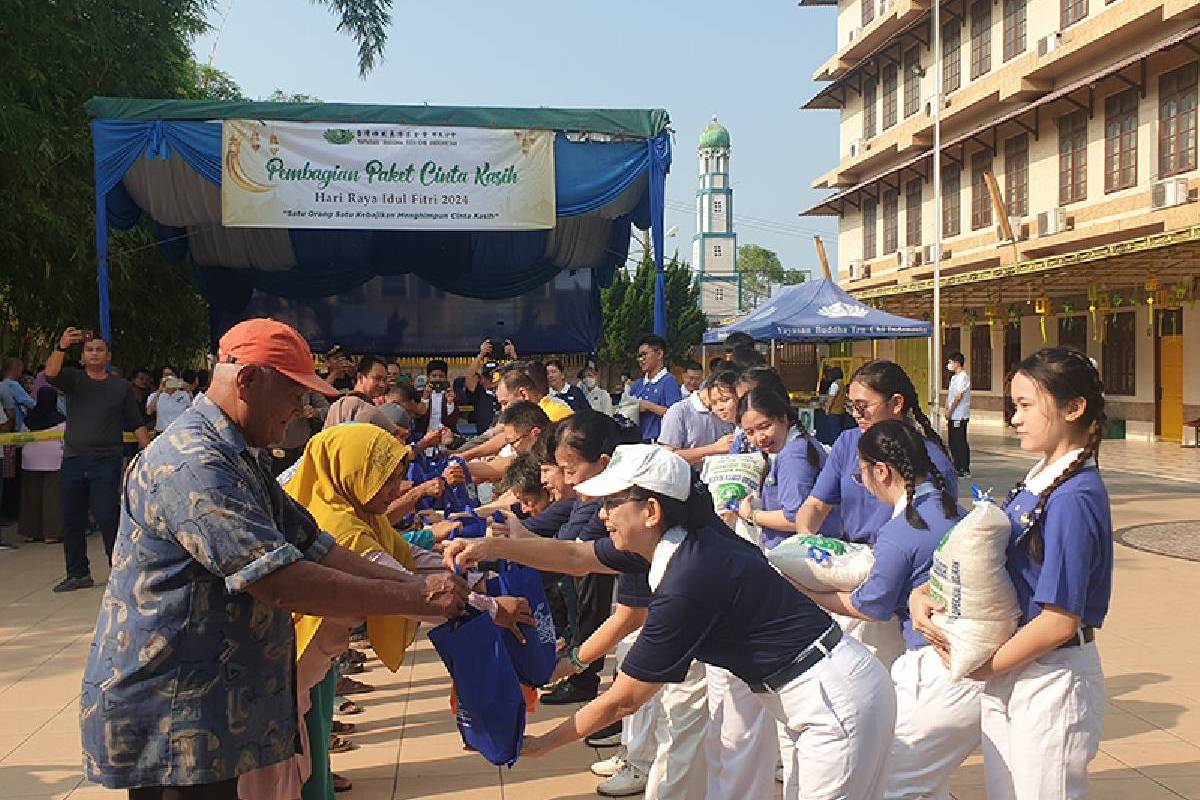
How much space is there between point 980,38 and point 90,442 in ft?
85.6

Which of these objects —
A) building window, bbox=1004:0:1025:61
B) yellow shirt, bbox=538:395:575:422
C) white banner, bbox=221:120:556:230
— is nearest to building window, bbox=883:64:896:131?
building window, bbox=1004:0:1025:61

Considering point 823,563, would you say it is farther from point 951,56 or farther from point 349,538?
point 951,56

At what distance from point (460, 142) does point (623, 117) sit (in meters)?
1.76

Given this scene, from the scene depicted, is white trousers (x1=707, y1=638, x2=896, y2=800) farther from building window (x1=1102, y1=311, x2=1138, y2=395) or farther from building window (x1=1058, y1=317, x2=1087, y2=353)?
building window (x1=1058, y1=317, x2=1087, y2=353)

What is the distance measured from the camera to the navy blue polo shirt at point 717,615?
8.61 ft

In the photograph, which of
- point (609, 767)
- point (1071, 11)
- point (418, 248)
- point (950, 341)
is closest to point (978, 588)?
point (609, 767)

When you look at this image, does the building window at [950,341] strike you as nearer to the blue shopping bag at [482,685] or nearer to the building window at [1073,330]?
the building window at [1073,330]

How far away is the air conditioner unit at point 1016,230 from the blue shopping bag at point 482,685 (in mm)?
25056

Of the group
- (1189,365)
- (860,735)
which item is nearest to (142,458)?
(860,735)

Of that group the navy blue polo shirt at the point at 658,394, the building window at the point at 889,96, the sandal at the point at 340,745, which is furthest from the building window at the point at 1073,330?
the sandal at the point at 340,745

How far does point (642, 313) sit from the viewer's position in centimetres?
4741

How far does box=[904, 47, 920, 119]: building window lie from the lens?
30953 millimetres

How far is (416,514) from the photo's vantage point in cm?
501

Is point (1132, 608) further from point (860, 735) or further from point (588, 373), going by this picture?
point (588, 373)
